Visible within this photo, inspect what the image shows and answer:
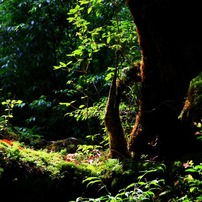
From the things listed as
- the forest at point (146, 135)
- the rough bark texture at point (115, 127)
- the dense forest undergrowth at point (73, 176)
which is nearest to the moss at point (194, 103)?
the forest at point (146, 135)

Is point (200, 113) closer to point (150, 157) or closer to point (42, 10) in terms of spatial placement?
point (150, 157)

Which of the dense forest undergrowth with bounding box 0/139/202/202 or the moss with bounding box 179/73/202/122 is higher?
the moss with bounding box 179/73/202/122

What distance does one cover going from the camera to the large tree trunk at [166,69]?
3.55 metres

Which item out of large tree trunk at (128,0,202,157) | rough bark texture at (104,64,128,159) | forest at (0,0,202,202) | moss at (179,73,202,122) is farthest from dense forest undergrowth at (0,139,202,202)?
moss at (179,73,202,122)

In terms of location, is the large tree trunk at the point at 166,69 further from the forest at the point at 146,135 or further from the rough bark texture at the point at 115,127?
the rough bark texture at the point at 115,127

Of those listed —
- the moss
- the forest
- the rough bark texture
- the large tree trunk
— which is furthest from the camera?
the rough bark texture

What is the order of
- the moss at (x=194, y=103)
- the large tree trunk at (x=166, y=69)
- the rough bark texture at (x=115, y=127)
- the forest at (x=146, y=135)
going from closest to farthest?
the moss at (x=194, y=103), the forest at (x=146, y=135), the large tree trunk at (x=166, y=69), the rough bark texture at (x=115, y=127)

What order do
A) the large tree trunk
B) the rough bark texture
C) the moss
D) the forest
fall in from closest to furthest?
1. the moss
2. the forest
3. the large tree trunk
4. the rough bark texture

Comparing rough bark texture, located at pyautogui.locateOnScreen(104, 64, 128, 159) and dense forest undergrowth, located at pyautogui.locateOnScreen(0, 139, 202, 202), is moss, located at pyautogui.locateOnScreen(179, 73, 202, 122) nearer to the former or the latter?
dense forest undergrowth, located at pyautogui.locateOnScreen(0, 139, 202, 202)

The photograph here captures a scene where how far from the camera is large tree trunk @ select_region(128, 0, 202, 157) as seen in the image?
355cm

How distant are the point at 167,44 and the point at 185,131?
1133 millimetres

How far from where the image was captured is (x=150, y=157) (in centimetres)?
401

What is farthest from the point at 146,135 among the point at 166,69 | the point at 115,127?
the point at 166,69

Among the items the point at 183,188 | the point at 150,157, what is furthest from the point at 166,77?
the point at 183,188
